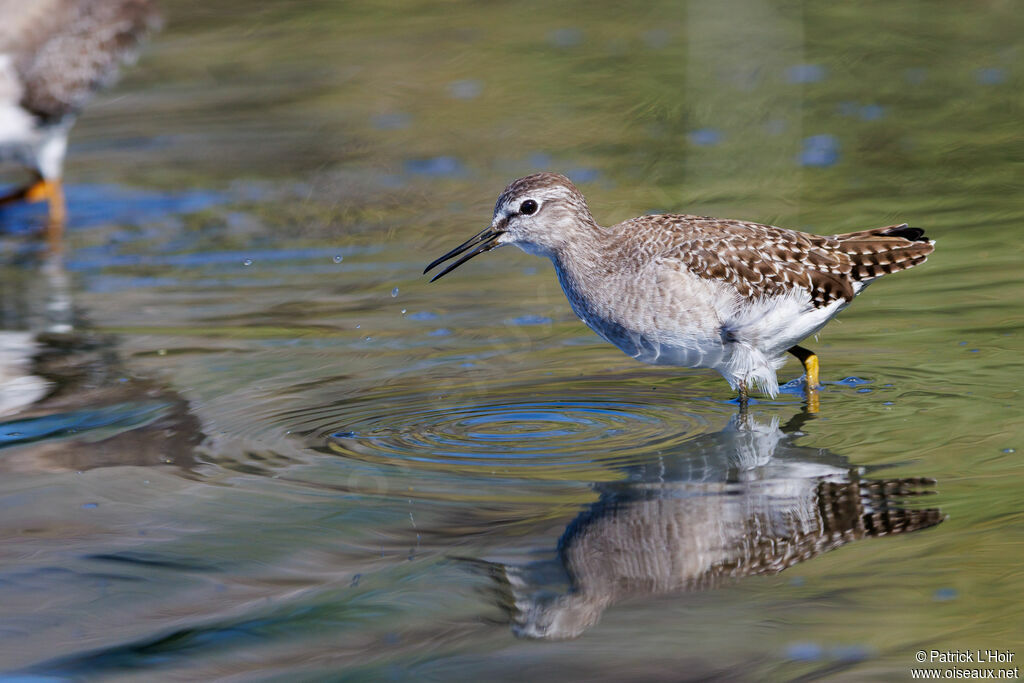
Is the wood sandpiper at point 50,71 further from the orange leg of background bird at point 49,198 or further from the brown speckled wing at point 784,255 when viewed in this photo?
the brown speckled wing at point 784,255

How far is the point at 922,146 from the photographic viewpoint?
11992mm

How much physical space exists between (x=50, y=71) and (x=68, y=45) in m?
0.37

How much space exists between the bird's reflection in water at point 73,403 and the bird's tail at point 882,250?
148 inches

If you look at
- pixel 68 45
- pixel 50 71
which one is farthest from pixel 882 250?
pixel 68 45

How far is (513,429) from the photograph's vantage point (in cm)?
711

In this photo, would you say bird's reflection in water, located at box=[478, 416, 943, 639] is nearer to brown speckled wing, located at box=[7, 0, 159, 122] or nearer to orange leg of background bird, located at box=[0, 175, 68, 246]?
orange leg of background bird, located at box=[0, 175, 68, 246]

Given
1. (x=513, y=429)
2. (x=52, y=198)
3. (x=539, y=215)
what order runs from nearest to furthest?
(x=513, y=429)
(x=539, y=215)
(x=52, y=198)

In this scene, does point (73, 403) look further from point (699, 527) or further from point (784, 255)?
point (784, 255)

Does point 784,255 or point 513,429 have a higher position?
point 784,255

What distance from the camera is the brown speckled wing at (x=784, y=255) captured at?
7359 mm

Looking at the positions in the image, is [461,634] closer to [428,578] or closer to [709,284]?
[428,578]

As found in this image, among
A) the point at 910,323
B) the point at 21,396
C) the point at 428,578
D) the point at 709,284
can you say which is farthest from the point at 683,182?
the point at 428,578

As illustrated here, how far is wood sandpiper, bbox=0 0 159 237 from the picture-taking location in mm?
12336

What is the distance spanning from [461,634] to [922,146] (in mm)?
8298
